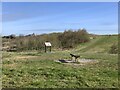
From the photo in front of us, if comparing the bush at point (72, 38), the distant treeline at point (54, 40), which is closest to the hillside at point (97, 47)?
the bush at point (72, 38)

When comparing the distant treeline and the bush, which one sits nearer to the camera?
the distant treeline

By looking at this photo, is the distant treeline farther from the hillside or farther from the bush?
the hillside

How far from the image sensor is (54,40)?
1283 inches

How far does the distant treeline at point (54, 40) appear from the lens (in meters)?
29.3

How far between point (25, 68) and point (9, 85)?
2.57 metres

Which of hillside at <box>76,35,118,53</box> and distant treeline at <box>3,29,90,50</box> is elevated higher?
distant treeline at <box>3,29,90,50</box>

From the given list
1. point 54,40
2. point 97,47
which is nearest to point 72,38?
point 54,40

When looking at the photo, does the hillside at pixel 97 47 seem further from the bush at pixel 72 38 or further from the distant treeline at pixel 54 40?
the distant treeline at pixel 54 40

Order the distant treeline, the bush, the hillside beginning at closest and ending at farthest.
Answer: the hillside, the distant treeline, the bush

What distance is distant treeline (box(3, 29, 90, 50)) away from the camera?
29312 mm

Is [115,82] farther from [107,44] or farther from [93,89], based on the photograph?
[107,44]

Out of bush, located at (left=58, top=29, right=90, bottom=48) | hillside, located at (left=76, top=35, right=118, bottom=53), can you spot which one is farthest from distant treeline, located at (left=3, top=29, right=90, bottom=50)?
hillside, located at (left=76, top=35, right=118, bottom=53)

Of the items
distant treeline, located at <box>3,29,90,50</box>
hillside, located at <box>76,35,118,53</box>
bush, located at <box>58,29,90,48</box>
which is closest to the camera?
hillside, located at <box>76,35,118,53</box>

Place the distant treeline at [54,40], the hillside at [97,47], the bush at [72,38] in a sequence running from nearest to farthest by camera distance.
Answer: the hillside at [97,47] < the distant treeline at [54,40] < the bush at [72,38]
